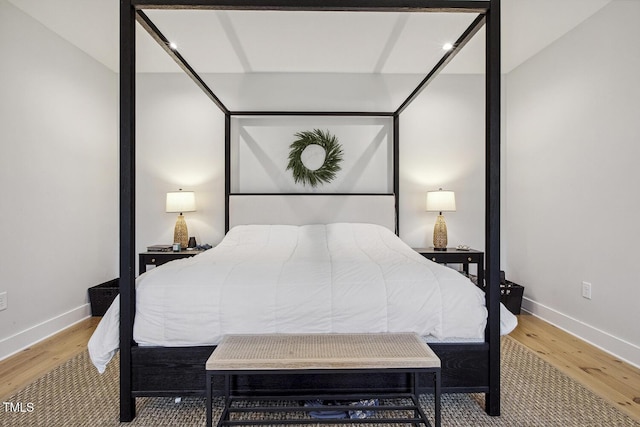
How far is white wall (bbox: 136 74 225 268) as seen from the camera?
3.95 m

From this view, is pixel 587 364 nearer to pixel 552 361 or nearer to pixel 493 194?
pixel 552 361

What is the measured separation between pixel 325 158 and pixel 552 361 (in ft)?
8.55

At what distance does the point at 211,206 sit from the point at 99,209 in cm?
108

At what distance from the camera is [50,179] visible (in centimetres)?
308

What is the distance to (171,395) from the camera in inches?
68.6

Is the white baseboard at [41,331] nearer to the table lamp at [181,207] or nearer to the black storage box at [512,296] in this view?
the table lamp at [181,207]

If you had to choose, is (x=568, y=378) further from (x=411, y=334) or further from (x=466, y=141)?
(x=466, y=141)

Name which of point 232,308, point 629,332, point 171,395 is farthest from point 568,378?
point 171,395

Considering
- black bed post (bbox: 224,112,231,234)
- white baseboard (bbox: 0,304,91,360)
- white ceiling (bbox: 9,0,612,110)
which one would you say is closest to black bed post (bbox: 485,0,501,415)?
white ceiling (bbox: 9,0,612,110)

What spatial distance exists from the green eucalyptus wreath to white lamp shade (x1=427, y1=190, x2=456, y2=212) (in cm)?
104

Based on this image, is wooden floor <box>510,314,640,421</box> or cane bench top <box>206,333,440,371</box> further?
wooden floor <box>510,314,640,421</box>

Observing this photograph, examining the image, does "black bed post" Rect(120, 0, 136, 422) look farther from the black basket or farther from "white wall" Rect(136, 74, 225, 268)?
the black basket

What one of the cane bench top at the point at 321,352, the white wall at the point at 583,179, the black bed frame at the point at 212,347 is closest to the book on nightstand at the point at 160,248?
the black bed frame at the point at 212,347

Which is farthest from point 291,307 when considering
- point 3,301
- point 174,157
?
point 174,157
